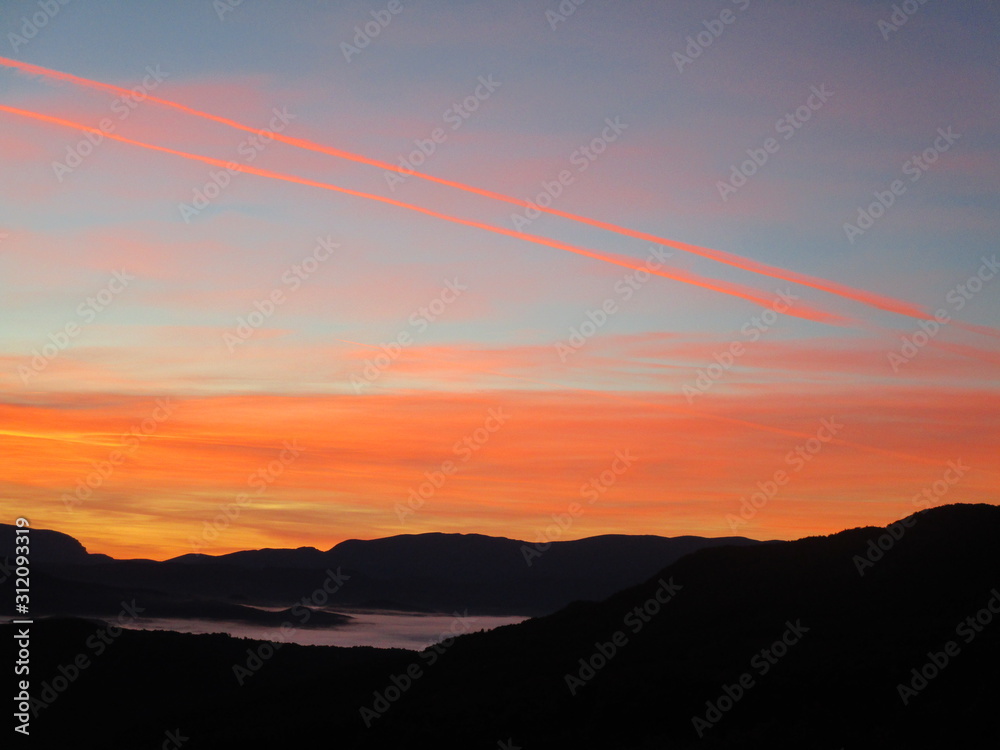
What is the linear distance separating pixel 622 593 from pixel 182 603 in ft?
526

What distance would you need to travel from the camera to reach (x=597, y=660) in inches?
1569

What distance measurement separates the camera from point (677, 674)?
113 ft

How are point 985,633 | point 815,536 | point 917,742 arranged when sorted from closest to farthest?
point 917,742 < point 985,633 < point 815,536

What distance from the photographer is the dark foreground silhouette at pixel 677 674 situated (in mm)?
30078

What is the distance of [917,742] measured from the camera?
87.0 ft

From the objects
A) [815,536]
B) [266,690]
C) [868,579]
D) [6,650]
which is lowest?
[6,650]

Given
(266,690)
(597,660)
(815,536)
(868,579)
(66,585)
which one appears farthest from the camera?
(66,585)

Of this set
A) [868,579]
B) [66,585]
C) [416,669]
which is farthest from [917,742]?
[66,585]

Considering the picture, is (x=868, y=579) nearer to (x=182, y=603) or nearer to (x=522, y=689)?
(x=522, y=689)

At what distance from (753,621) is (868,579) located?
684 cm

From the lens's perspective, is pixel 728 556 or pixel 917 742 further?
pixel 728 556

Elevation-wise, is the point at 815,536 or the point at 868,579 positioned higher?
the point at 868,579

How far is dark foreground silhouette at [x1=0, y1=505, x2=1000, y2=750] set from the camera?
98.7 ft

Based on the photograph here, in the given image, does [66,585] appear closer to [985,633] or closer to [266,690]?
[266,690]
